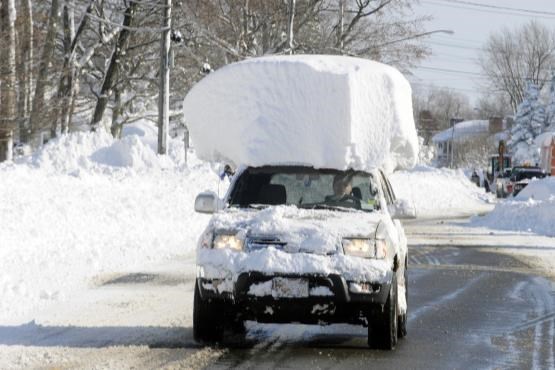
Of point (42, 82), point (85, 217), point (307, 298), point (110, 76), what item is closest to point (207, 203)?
point (307, 298)

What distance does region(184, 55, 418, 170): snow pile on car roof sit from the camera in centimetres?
1123

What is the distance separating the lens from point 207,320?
9.73 m

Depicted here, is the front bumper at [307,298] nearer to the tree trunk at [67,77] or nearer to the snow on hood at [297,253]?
the snow on hood at [297,253]

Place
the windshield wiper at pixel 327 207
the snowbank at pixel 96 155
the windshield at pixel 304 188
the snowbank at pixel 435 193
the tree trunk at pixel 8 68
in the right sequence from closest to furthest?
Answer: the windshield wiper at pixel 327 207 < the windshield at pixel 304 188 < the tree trunk at pixel 8 68 < the snowbank at pixel 96 155 < the snowbank at pixel 435 193

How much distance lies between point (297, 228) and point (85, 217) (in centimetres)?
Result: 1201

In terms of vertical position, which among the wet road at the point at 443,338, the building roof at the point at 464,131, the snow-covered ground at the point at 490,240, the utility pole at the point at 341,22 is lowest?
the snow-covered ground at the point at 490,240

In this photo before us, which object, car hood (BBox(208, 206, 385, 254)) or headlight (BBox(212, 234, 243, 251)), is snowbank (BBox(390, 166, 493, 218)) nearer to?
car hood (BBox(208, 206, 385, 254))

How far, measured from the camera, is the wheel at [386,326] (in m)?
9.62

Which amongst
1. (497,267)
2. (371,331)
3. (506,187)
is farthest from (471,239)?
(506,187)

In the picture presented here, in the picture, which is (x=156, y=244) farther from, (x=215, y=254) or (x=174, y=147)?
(x=174, y=147)

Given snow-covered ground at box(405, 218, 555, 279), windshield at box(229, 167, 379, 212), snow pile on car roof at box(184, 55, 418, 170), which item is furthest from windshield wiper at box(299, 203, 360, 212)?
snow-covered ground at box(405, 218, 555, 279)

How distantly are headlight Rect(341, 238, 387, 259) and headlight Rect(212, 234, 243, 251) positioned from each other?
83 cm

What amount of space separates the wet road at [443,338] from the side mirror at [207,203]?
45.8 inches

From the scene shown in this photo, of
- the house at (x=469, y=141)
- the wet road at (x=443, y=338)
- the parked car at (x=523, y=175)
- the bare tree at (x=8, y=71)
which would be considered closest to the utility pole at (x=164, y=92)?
the bare tree at (x=8, y=71)
